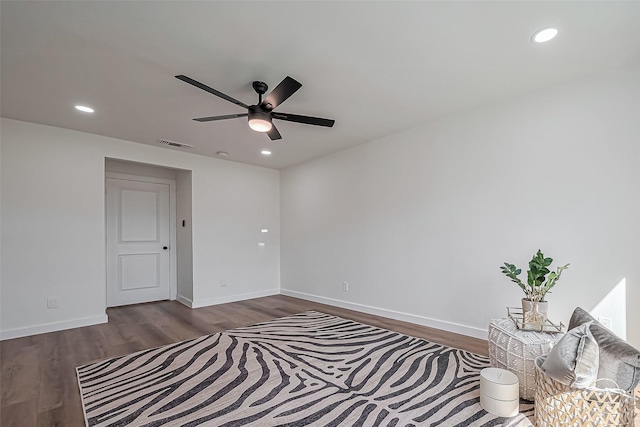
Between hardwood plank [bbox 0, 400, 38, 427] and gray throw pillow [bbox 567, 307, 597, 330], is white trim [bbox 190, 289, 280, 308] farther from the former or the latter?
gray throw pillow [bbox 567, 307, 597, 330]

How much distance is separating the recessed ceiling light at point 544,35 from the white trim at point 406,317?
2.66m

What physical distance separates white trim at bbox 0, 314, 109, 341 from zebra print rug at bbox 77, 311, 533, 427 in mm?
1558

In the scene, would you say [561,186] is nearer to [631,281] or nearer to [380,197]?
[631,281]

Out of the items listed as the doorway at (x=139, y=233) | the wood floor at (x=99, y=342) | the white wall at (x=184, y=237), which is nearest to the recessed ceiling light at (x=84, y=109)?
the doorway at (x=139, y=233)

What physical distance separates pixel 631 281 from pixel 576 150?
1156mm

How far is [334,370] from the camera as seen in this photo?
2520mm

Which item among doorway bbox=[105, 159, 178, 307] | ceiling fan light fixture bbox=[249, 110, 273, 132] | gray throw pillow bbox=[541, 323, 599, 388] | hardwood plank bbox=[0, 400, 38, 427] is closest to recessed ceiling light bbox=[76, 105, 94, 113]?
doorway bbox=[105, 159, 178, 307]

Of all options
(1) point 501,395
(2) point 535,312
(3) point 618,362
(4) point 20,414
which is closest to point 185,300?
(4) point 20,414

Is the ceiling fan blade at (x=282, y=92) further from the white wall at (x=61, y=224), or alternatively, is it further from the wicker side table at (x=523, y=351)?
the white wall at (x=61, y=224)

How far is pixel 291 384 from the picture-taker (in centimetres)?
230

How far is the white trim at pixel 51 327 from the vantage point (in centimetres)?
348

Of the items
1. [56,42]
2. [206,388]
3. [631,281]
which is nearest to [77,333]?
[206,388]

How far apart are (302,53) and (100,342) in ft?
11.8

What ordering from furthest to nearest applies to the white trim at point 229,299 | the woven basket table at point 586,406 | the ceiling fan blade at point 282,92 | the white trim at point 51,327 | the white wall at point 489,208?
the white trim at point 229,299
the white trim at point 51,327
the white wall at point 489,208
the ceiling fan blade at point 282,92
the woven basket table at point 586,406
